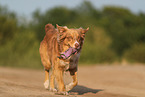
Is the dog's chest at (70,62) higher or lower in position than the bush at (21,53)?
lower

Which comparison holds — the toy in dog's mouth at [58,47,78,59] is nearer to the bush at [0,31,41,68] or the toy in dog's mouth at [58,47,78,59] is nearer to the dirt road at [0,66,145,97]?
the dirt road at [0,66,145,97]

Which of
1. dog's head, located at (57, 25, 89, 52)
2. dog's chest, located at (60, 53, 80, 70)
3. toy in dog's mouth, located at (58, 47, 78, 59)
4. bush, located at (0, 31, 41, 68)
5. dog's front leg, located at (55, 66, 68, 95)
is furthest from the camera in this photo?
bush, located at (0, 31, 41, 68)

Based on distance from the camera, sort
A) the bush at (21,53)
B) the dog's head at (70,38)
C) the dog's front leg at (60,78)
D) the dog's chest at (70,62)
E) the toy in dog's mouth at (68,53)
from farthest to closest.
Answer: the bush at (21,53) → the dog's front leg at (60,78) → the dog's chest at (70,62) → the toy in dog's mouth at (68,53) → the dog's head at (70,38)

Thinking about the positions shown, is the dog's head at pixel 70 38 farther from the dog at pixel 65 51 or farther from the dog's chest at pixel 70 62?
the dog's chest at pixel 70 62

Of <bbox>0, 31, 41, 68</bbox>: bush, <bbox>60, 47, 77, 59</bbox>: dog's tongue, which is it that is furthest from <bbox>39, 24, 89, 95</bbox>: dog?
<bbox>0, 31, 41, 68</bbox>: bush

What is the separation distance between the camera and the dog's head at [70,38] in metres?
6.16

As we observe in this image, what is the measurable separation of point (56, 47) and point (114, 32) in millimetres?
38216

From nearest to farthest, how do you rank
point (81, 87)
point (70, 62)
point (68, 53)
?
point (68, 53)
point (70, 62)
point (81, 87)

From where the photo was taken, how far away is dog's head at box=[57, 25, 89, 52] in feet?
20.2

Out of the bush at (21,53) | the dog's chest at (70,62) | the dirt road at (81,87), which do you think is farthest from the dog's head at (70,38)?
the bush at (21,53)

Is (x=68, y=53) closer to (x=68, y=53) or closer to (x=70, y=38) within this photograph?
(x=68, y=53)

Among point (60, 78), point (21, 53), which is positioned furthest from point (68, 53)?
point (21, 53)

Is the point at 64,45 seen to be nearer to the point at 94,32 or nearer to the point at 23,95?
the point at 23,95

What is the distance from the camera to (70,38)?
20.4ft
